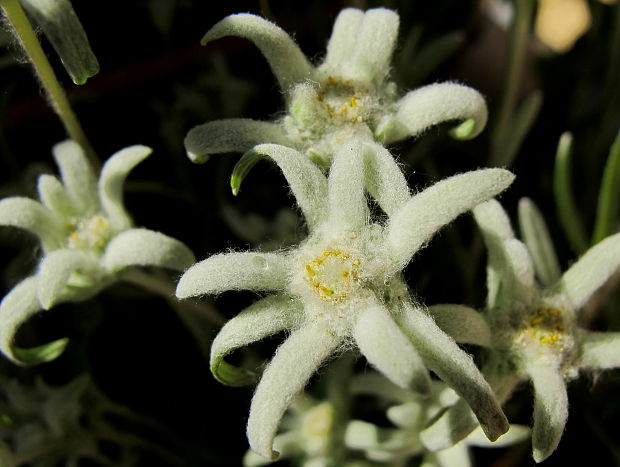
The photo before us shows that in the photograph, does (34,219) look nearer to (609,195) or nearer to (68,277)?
(68,277)

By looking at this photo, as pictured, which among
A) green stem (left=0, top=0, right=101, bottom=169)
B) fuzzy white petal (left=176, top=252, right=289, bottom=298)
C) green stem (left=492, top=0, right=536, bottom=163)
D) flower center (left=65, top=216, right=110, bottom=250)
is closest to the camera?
fuzzy white petal (left=176, top=252, right=289, bottom=298)

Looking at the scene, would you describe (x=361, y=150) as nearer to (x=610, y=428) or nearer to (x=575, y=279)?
(x=575, y=279)

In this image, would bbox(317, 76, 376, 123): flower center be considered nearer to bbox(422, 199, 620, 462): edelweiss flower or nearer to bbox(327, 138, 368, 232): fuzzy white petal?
bbox(327, 138, 368, 232): fuzzy white petal

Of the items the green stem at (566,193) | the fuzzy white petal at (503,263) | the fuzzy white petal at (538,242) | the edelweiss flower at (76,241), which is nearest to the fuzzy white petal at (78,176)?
the edelweiss flower at (76,241)

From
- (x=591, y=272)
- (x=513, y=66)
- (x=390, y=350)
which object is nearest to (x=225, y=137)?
(x=390, y=350)

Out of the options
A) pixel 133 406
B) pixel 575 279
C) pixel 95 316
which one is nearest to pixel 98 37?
pixel 95 316

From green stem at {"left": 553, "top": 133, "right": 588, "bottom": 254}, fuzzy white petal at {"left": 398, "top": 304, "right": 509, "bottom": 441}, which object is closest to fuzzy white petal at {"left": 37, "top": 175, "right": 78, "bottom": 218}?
fuzzy white petal at {"left": 398, "top": 304, "right": 509, "bottom": 441}
